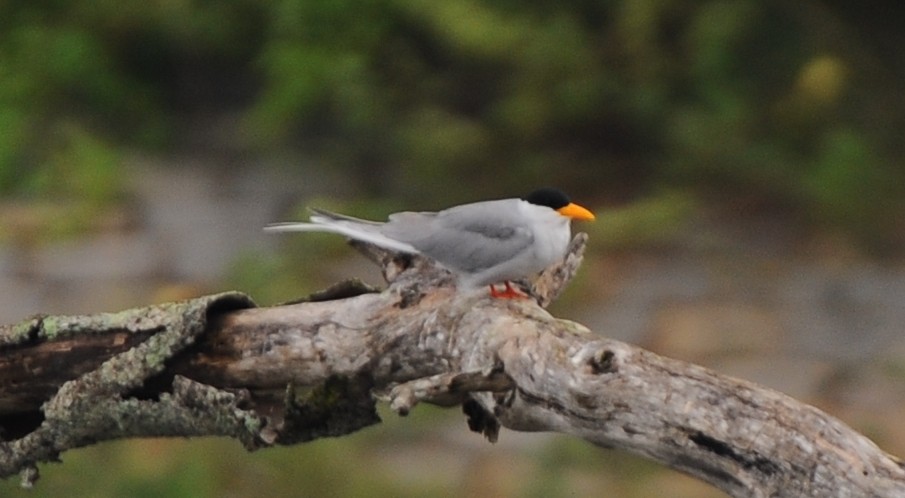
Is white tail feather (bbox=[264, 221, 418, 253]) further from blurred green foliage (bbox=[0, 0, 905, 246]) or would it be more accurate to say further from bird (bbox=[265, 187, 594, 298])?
blurred green foliage (bbox=[0, 0, 905, 246])

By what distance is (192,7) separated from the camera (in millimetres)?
2139

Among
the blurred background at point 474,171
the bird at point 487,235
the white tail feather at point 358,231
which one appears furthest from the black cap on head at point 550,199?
the blurred background at point 474,171

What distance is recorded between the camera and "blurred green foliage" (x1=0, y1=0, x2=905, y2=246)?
205 centimetres

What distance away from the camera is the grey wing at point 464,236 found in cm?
117

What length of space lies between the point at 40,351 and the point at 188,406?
17 centimetres

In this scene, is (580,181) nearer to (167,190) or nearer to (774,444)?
(167,190)

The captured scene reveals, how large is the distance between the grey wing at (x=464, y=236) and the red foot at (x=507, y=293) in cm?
3

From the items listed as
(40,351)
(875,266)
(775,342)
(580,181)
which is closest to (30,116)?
(580,181)

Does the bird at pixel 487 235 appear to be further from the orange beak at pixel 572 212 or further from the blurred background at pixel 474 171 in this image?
the blurred background at pixel 474 171

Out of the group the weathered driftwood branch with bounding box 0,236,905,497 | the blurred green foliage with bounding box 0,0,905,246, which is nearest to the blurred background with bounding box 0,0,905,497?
the blurred green foliage with bounding box 0,0,905,246

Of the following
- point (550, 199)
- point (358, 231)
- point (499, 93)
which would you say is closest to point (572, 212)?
point (550, 199)

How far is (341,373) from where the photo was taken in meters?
1.12

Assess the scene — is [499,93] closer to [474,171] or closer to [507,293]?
[474,171]

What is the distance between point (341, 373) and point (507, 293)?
0.55 feet
